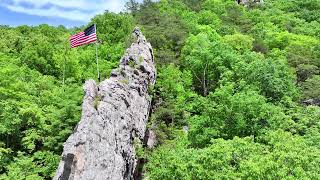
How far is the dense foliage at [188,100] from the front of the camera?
96.6 ft

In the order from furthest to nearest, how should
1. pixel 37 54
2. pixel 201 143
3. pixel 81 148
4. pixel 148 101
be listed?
pixel 37 54 < pixel 148 101 < pixel 201 143 < pixel 81 148

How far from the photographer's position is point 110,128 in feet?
93.5

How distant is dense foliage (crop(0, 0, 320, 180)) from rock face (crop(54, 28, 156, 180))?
2923 mm

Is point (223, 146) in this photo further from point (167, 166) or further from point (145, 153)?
point (145, 153)

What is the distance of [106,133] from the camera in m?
27.5

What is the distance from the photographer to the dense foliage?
96.6 ft

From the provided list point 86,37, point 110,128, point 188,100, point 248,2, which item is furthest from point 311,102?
point 248,2

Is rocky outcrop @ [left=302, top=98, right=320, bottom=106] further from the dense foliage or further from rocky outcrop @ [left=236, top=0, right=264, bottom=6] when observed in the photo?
rocky outcrop @ [left=236, top=0, right=264, bottom=6]

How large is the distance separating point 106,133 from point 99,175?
11.6 ft

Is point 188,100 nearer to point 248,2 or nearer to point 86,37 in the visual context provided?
point 86,37

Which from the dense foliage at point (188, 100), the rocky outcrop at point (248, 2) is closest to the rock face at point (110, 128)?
the dense foliage at point (188, 100)

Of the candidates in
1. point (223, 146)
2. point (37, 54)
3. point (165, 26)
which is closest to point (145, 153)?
point (223, 146)

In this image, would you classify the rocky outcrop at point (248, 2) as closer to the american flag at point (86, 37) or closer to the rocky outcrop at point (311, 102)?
the rocky outcrop at point (311, 102)

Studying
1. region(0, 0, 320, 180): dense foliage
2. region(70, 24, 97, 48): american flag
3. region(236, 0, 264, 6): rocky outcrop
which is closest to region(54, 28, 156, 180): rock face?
region(0, 0, 320, 180): dense foliage
